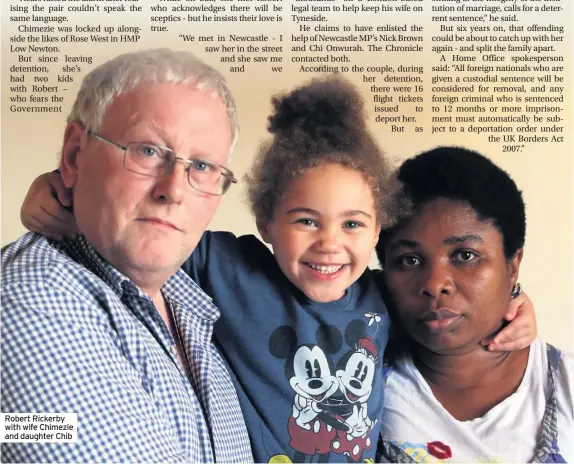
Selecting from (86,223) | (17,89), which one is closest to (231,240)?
(86,223)

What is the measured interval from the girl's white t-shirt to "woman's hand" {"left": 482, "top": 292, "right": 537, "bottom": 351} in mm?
63

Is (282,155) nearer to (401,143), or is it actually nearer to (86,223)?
(401,143)

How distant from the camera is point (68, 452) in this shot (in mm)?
851

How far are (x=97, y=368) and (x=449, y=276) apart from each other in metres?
0.69

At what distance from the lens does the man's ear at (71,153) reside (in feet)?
3.51

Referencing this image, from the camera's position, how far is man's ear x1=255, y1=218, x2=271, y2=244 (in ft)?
4.12

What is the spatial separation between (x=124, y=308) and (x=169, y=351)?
11 cm

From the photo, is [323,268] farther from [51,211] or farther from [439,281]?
[51,211]

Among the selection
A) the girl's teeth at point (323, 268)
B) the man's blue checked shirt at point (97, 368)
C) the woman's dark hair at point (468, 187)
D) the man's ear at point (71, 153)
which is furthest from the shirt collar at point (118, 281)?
the woman's dark hair at point (468, 187)

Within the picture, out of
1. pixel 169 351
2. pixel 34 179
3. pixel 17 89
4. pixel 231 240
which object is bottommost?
pixel 169 351

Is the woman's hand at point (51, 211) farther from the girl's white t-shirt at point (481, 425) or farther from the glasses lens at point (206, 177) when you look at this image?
the girl's white t-shirt at point (481, 425)

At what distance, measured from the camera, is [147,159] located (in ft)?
3.40

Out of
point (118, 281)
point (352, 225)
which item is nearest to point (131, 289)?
point (118, 281)

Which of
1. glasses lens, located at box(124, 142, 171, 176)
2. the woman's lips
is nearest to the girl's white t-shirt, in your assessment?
the woman's lips
